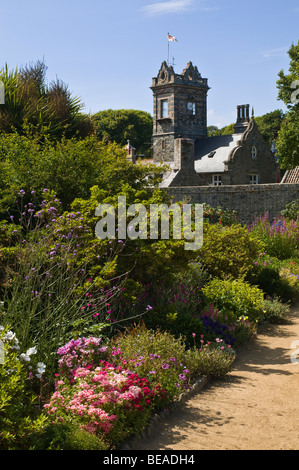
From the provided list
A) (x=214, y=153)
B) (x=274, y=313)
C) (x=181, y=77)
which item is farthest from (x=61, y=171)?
(x=181, y=77)

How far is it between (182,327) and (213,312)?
90 cm

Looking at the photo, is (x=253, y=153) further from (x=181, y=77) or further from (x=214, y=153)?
(x=181, y=77)

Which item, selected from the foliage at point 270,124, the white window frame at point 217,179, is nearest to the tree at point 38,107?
the white window frame at point 217,179

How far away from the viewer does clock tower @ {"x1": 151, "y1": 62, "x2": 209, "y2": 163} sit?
4400 cm

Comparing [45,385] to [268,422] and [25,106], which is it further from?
[25,106]

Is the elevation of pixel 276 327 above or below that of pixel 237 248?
below

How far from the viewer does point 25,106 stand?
515 inches

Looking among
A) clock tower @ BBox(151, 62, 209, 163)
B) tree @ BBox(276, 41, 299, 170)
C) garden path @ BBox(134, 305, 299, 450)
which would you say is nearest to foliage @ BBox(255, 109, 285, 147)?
clock tower @ BBox(151, 62, 209, 163)

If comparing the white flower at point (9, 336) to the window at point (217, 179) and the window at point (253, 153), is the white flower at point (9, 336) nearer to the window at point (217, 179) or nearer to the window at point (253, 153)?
the window at point (217, 179)

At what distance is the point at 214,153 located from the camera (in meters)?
39.7

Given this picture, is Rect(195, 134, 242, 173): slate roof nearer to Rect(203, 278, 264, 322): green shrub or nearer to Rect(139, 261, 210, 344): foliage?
Rect(203, 278, 264, 322): green shrub

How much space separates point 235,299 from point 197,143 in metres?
35.8

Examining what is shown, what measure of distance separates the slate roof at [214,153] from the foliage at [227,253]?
90.4 ft
